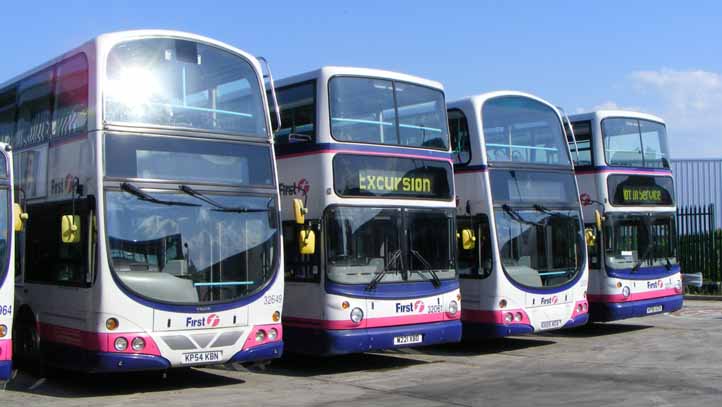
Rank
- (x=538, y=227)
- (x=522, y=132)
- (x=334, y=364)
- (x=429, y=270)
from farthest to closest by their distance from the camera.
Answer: (x=522, y=132) → (x=538, y=227) → (x=334, y=364) → (x=429, y=270)

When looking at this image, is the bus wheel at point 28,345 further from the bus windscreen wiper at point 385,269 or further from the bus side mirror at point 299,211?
the bus windscreen wiper at point 385,269

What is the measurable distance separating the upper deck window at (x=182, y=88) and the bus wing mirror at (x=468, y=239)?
4279mm

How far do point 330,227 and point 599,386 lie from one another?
4.07 meters

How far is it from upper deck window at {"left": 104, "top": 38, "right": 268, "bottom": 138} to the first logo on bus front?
2.31 meters

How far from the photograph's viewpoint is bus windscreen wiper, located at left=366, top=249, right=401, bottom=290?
12.7 metres

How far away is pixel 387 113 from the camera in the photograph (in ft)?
43.6

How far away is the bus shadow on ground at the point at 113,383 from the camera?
36.4 feet

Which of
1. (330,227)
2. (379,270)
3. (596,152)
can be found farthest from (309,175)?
(596,152)

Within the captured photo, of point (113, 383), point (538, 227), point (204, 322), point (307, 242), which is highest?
point (538, 227)

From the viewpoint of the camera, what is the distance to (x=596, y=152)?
1717 centimetres

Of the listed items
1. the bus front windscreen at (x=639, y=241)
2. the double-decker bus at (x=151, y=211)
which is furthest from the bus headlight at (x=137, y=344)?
the bus front windscreen at (x=639, y=241)

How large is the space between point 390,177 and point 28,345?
17.8 feet

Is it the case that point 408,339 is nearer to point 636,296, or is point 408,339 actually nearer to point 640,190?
point 636,296

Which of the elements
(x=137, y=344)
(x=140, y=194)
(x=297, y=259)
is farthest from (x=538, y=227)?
(x=137, y=344)
